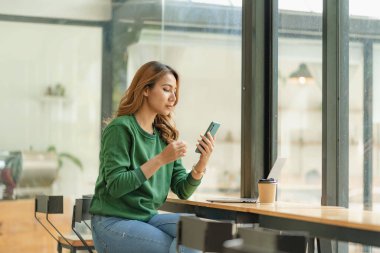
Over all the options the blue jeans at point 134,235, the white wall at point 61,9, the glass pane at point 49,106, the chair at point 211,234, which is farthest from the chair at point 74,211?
the white wall at point 61,9

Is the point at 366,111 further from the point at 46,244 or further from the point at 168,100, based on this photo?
the point at 46,244

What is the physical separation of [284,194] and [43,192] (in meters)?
2.65

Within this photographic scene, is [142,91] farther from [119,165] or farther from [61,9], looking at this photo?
[61,9]

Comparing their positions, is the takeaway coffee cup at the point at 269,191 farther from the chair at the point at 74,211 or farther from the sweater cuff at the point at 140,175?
the chair at the point at 74,211

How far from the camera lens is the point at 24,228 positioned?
6.54 m

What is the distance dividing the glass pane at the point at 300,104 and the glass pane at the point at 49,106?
2.48 metres

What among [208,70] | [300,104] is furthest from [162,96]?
[208,70]

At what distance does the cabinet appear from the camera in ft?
21.3

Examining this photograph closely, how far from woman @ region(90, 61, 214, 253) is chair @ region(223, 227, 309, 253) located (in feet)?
3.31

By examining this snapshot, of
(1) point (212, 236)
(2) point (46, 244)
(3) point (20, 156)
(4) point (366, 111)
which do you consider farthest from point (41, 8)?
(1) point (212, 236)

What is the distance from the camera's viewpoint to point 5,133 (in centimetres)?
655

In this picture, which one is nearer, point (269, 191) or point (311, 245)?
point (311, 245)

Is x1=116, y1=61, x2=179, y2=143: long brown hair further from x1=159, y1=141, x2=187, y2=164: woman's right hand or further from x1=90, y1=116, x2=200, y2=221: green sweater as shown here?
x1=159, y1=141, x2=187, y2=164: woman's right hand

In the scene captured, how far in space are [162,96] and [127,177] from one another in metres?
0.52
